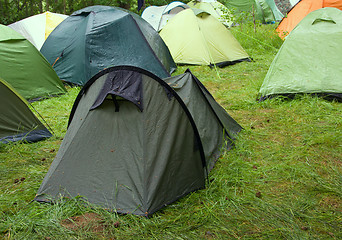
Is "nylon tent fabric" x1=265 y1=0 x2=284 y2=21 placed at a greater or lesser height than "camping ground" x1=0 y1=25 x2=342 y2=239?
lesser

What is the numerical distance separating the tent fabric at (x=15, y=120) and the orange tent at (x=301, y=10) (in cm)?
Result: 818

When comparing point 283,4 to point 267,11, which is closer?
point 267,11

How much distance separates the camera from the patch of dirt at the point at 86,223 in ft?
8.42

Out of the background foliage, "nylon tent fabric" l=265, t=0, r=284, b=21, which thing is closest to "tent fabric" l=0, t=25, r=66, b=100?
the background foliage

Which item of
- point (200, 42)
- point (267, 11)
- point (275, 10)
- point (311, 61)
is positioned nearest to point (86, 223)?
point (311, 61)

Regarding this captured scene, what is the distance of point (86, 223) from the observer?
2613 mm

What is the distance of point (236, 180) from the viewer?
3.20 meters

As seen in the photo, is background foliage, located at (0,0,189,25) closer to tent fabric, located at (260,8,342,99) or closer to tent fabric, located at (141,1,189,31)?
tent fabric, located at (141,1,189,31)

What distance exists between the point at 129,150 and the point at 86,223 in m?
0.67

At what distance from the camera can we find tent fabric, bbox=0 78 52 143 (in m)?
4.26

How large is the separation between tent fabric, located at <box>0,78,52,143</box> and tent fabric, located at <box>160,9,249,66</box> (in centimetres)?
505

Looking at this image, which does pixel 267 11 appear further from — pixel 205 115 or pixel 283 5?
pixel 205 115

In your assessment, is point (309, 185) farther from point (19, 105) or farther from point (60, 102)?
point (60, 102)

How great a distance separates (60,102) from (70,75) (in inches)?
46.8
